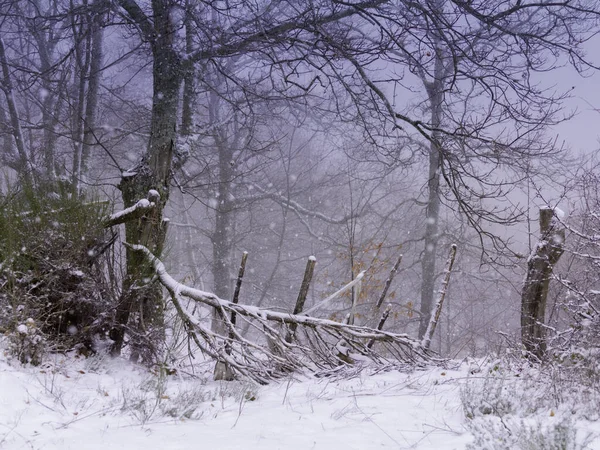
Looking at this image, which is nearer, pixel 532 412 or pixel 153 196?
pixel 532 412

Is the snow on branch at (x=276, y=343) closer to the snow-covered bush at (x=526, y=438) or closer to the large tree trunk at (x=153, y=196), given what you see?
the large tree trunk at (x=153, y=196)

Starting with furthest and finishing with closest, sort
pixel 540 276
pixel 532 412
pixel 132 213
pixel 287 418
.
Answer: pixel 132 213, pixel 540 276, pixel 287 418, pixel 532 412

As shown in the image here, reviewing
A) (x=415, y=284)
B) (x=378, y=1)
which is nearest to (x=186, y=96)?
(x=378, y=1)

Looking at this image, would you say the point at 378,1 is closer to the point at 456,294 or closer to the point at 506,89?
the point at 506,89

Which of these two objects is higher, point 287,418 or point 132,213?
point 132,213

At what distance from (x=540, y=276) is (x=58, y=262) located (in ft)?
19.4

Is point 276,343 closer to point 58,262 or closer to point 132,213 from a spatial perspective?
point 132,213

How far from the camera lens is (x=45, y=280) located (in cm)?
570

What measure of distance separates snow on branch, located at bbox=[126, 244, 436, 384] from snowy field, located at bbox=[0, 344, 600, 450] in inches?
21.9

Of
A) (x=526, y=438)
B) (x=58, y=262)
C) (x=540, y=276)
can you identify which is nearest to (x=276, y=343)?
(x=58, y=262)

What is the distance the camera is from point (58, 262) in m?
5.74

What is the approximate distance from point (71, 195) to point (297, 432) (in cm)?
433

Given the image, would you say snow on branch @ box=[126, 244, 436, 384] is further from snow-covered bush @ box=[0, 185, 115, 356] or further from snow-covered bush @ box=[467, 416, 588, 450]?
snow-covered bush @ box=[467, 416, 588, 450]

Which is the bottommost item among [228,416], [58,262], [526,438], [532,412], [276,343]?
[228,416]
